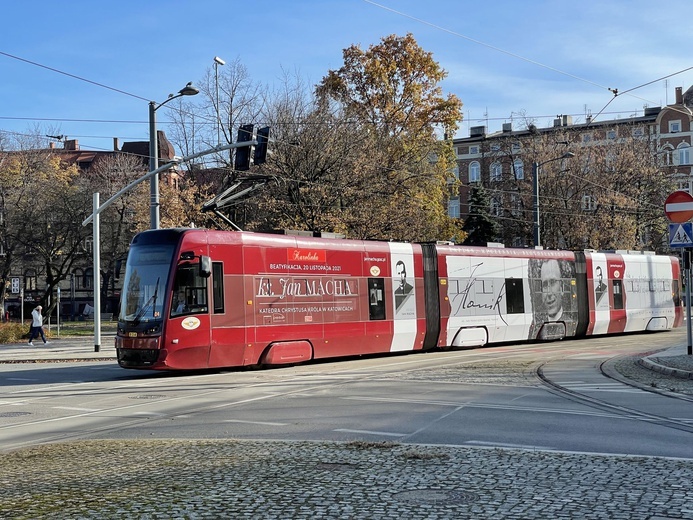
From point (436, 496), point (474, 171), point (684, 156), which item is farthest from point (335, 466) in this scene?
point (474, 171)

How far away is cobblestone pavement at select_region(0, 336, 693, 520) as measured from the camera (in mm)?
5781

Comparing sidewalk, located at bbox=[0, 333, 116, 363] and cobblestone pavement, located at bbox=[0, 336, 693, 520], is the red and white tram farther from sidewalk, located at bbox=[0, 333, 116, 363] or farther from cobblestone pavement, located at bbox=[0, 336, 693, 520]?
cobblestone pavement, located at bbox=[0, 336, 693, 520]

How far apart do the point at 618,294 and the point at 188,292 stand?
20.7m

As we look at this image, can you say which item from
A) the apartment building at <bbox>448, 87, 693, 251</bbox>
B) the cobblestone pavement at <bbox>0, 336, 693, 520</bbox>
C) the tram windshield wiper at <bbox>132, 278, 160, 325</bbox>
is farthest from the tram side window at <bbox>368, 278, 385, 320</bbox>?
the apartment building at <bbox>448, 87, 693, 251</bbox>

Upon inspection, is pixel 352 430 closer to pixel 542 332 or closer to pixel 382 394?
pixel 382 394

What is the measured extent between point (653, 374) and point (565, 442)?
28.3ft

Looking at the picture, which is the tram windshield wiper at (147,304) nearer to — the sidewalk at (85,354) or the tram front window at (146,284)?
the tram front window at (146,284)

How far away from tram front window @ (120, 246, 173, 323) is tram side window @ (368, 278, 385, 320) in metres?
6.72

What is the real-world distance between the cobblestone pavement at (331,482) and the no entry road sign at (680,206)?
11.9 m

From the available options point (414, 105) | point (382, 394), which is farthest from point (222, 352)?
point (414, 105)

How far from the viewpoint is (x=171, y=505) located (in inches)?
235

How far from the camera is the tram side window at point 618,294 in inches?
1293

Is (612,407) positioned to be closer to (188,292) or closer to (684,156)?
(188,292)

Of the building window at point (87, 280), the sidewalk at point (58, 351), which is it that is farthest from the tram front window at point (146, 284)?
the building window at point (87, 280)
